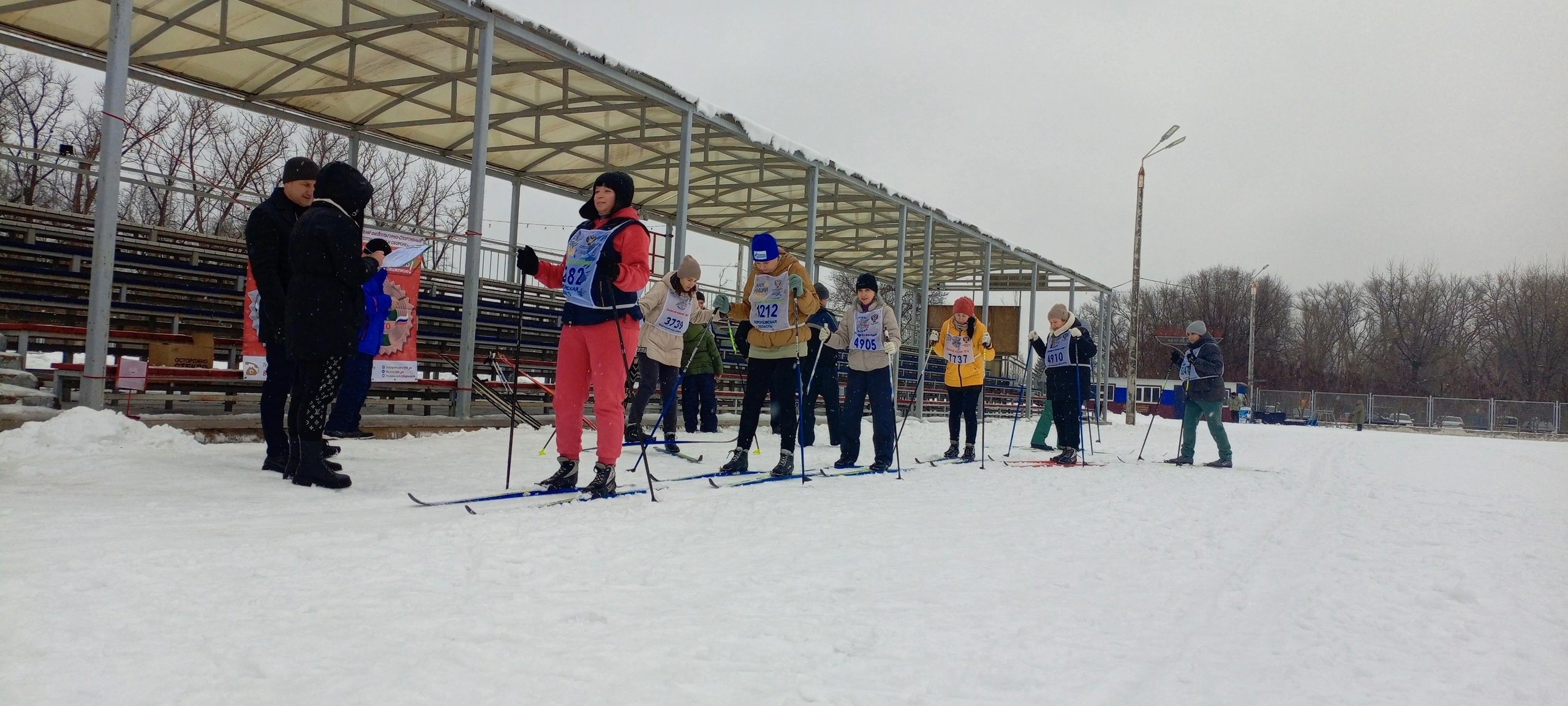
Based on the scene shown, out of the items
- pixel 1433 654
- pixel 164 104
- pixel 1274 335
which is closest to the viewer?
pixel 1433 654

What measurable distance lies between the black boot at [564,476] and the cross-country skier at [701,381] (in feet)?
14.2

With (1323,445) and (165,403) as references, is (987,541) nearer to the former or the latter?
(165,403)

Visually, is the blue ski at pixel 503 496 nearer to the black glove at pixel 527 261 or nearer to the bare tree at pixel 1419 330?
the black glove at pixel 527 261

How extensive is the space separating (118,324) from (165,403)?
3.27 m

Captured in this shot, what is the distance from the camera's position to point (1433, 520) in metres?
5.95

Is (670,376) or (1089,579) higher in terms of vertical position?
(670,376)

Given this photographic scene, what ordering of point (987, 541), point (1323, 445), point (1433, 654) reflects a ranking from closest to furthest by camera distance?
point (1433, 654) < point (987, 541) < point (1323, 445)

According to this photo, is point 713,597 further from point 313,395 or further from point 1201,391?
point 1201,391

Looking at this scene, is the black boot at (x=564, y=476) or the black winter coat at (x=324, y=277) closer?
the black winter coat at (x=324, y=277)

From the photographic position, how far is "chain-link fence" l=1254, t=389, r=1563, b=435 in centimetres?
3734

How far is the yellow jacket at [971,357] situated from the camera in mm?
9438

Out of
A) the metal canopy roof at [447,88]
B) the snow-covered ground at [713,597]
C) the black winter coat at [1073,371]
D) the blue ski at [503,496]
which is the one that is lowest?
the snow-covered ground at [713,597]

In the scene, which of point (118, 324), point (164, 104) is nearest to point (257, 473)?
point (118, 324)

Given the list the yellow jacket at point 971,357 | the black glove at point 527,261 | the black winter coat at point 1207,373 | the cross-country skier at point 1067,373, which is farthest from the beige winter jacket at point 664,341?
the black winter coat at point 1207,373
